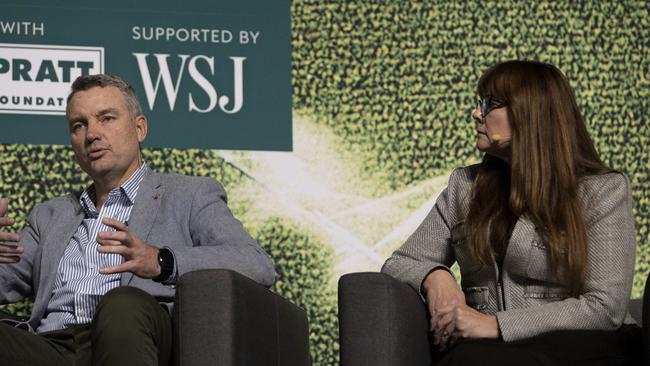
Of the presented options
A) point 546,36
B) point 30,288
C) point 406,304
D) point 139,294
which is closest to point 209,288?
point 139,294

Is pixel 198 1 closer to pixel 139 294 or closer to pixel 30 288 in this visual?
pixel 30 288

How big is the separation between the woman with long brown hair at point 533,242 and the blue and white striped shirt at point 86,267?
2.45ft

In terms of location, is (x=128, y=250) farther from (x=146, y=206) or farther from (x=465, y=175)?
(x=465, y=175)

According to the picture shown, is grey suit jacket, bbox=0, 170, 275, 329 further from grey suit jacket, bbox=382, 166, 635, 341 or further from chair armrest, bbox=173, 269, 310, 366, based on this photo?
grey suit jacket, bbox=382, 166, 635, 341

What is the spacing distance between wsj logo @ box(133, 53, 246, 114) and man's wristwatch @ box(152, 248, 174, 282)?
1228 mm

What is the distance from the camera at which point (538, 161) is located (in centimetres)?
269

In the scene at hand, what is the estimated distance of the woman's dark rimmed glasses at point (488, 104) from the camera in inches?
108

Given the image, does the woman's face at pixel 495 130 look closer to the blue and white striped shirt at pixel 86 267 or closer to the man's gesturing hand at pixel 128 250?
the man's gesturing hand at pixel 128 250

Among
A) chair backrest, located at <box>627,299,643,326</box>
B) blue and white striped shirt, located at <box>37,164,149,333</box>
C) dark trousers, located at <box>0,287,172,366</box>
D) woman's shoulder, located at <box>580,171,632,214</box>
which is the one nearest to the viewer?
dark trousers, located at <box>0,287,172,366</box>

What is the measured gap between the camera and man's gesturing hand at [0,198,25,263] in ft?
9.07

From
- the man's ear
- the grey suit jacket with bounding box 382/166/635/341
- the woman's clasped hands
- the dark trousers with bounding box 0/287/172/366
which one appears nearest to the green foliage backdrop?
the man's ear

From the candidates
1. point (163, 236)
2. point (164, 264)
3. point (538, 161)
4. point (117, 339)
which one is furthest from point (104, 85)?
point (538, 161)

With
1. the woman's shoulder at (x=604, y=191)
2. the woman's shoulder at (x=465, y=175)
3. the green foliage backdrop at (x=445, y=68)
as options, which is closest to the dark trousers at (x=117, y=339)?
the woman's shoulder at (x=465, y=175)

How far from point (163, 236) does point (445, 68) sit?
146cm
